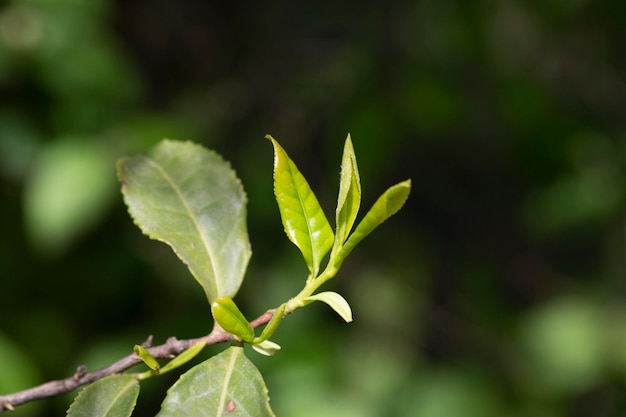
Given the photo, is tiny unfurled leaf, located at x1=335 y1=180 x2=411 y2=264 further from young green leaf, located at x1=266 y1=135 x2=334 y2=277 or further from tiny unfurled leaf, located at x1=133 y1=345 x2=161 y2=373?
tiny unfurled leaf, located at x1=133 y1=345 x2=161 y2=373

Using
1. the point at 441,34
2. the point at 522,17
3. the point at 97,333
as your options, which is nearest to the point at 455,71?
the point at 441,34

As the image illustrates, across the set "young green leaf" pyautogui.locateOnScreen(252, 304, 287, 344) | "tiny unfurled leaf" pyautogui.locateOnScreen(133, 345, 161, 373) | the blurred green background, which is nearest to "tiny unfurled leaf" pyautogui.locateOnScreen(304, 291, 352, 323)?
"young green leaf" pyautogui.locateOnScreen(252, 304, 287, 344)

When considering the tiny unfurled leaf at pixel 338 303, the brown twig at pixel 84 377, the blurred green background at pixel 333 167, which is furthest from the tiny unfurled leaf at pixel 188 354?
the blurred green background at pixel 333 167

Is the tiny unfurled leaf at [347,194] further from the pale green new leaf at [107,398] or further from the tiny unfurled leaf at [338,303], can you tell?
the pale green new leaf at [107,398]

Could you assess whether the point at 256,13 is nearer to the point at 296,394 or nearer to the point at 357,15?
the point at 357,15

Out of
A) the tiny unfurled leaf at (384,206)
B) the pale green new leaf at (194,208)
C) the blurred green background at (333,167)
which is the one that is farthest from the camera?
the blurred green background at (333,167)

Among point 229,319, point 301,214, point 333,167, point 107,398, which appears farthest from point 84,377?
point 333,167
